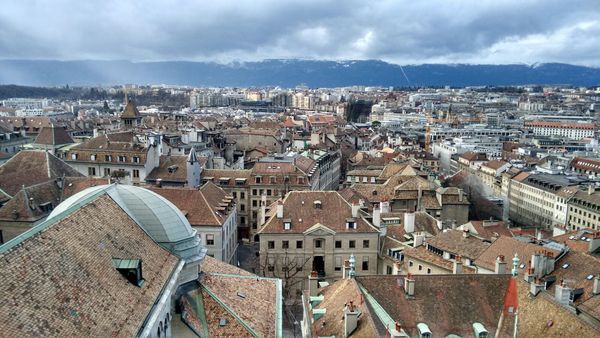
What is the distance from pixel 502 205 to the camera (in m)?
127

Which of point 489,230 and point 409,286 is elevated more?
point 409,286

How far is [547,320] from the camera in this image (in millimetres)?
33281

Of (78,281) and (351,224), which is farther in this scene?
(351,224)

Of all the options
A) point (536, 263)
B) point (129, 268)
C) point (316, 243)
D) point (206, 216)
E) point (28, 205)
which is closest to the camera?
point (129, 268)

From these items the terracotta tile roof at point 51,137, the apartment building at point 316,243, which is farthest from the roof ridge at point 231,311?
the terracotta tile roof at point 51,137

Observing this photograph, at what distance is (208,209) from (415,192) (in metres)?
41.4

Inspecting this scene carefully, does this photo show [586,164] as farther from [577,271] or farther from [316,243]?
[577,271]

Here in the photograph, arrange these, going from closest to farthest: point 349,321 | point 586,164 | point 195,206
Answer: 1. point 349,321
2. point 195,206
3. point 586,164

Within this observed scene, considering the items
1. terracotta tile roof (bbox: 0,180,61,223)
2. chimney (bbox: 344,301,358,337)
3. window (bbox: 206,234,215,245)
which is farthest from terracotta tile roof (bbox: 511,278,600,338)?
terracotta tile roof (bbox: 0,180,61,223)

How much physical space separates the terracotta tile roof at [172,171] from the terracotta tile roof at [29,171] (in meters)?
16.8

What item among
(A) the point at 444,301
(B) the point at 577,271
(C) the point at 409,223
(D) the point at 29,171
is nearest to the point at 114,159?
(D) the point at 29,171

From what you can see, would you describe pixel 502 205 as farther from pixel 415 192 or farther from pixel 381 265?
pixel 381 265

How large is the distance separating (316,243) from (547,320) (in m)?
35.0

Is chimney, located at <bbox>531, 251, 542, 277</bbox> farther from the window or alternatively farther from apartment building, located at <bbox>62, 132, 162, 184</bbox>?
apartment building, located at <bbox>62, 132, 162, 184</bbox>
